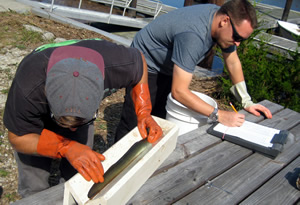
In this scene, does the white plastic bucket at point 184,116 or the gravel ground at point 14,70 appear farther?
the gravel ground at point 14,70

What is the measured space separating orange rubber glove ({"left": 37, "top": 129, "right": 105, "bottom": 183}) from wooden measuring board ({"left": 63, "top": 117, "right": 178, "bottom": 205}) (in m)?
0.05

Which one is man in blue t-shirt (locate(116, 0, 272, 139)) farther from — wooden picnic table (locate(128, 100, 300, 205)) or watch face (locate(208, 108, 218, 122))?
wooden picnic table (locate(128, 100, 300, 205))

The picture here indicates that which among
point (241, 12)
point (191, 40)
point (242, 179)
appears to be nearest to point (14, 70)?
point (191, 40)

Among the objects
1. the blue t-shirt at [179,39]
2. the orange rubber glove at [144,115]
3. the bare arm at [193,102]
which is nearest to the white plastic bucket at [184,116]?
the bare arm at [193,102]

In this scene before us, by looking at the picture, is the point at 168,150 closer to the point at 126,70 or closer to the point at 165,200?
the point at 165,200

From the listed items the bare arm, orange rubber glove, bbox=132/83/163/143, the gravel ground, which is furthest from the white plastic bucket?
the gravel ground

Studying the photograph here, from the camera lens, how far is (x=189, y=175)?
1853 millimetres

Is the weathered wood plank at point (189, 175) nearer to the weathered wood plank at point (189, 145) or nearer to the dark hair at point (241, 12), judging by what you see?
the weathered wood plank at point (189, 145)

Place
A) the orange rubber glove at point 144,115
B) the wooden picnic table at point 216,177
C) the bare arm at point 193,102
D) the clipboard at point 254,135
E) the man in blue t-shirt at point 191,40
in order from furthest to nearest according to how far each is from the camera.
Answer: the bare arm at point 193,102
the man in blue t-shirt at point 191,40
the clipboard at point 254,135
the orange rubber glove at point 144,115
the wooden picnic table at point 216,177

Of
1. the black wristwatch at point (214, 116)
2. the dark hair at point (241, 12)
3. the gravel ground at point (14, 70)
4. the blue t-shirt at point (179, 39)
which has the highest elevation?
the dark hair at point (241, 12)

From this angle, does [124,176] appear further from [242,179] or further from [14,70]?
[14,70]

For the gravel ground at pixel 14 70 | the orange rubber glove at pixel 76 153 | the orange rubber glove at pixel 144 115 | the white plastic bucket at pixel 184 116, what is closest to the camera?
the orange rubber glove at pixel 76 153

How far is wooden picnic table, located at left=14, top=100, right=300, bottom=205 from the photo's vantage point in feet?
5.41

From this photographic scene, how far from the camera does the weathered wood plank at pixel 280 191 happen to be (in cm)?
173
